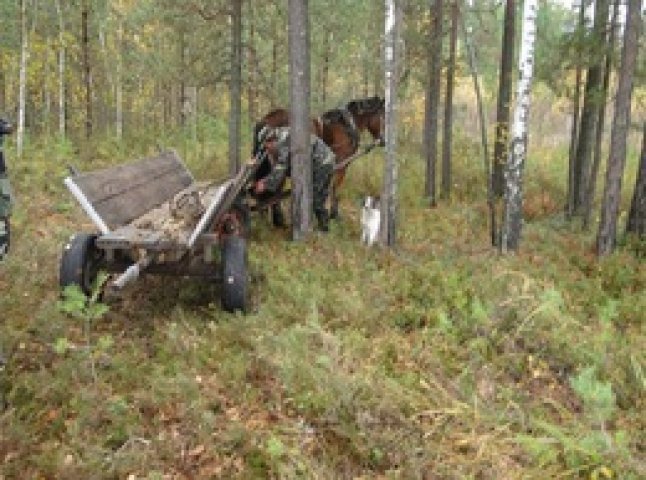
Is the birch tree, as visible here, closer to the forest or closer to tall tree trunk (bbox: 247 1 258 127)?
the forest

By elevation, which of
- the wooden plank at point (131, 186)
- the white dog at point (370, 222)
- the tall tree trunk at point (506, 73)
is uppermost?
the tall tree trunk at point (506, 73)

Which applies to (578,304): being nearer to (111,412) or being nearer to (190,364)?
(190,364)

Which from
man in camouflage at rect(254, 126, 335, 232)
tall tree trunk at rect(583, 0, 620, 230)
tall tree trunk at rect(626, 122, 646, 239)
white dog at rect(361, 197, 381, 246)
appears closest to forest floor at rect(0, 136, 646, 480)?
white dog at rect(361, 197, 381, 246)

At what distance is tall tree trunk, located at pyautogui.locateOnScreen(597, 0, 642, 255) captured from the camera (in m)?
9.66

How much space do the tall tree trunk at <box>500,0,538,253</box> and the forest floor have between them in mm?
1110

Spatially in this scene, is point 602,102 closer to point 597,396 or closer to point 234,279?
point 234,279

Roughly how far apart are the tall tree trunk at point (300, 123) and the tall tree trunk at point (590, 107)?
21.5 feet

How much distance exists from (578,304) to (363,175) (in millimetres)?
9647

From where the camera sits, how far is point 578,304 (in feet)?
26.8

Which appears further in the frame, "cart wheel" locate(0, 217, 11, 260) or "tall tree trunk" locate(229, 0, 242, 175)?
"tall tree trunk" locate(229, 0, 242, 175)

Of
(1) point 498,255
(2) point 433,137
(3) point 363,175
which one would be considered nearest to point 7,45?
(3) point 363,175

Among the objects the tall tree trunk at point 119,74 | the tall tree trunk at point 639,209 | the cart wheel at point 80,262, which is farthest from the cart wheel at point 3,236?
the tall tree trunk at point 119,74

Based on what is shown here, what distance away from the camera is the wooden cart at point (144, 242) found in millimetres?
6734

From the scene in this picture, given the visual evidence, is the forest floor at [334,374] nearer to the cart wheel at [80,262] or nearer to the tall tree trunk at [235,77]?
the cart wheel at [80,262]
